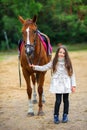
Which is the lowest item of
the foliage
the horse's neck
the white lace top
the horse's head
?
the foliage

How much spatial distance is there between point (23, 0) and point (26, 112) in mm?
25929

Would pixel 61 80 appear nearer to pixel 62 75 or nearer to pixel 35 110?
pixel 62 75

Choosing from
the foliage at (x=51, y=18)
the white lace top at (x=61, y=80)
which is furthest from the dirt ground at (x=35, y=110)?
the foliage at (x=51, y=18)

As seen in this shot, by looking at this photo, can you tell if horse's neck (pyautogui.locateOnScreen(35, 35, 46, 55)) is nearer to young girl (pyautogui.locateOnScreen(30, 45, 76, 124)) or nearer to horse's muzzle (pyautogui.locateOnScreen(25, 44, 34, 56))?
horse's muzzle (pyautogui.locateOnScreen(25, 44, 34, 56))

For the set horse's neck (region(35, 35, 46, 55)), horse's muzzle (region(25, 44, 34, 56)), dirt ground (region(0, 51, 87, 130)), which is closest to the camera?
dirt ground (region(0, 51, 87, 130))

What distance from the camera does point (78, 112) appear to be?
851 centimetres

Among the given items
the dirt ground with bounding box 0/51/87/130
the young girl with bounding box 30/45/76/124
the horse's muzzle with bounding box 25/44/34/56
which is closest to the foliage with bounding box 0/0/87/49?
the dirt ground with bounding box 0/51/87/130

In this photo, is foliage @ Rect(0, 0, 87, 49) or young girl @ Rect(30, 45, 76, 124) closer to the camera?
young girl @ Rect(30, 45, 76, 124)

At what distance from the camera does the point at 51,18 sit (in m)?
37.4

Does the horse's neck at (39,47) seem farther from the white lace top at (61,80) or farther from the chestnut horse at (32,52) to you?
the white lace top at (61,80)

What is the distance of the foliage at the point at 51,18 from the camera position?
34034 millimetres

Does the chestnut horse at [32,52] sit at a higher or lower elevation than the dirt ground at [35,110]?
higher

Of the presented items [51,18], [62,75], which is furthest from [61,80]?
[51,18]

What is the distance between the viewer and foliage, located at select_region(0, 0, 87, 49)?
1340 inches
